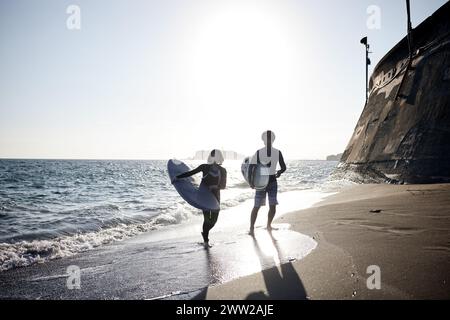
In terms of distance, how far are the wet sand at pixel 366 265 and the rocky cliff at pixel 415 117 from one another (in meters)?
6.09

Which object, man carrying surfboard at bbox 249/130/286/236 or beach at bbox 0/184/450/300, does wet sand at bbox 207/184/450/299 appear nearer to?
beach at bbox 0/184/450/300

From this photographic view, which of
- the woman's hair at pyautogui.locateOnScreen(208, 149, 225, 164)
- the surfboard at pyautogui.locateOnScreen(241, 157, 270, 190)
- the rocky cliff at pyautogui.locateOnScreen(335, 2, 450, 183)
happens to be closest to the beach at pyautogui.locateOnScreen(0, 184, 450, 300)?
the surfboard at pyautogui.locateOnScreen(241, 157, 270, 190)

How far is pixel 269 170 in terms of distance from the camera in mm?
6227

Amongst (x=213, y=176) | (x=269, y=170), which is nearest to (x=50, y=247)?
(x=213, y=176)

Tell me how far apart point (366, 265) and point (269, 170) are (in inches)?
124

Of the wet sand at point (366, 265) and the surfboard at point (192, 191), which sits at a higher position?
the surfboard at point (192, 191)

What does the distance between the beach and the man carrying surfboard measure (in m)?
0.45

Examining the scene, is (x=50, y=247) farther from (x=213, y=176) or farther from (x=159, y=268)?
(x=213, y=176)

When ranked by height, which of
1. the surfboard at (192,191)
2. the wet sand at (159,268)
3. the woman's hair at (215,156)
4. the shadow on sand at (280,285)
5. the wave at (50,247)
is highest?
the woman's hair at (215,156)

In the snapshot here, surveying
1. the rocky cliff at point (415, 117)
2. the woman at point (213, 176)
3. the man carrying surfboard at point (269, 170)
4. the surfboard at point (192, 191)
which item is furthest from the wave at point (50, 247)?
the rocky cliff at point (415, 117)

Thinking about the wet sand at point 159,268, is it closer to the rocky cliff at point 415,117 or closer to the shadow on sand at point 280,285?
the shadow on sand at point 280,285

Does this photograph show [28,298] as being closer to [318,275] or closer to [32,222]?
[318,275]

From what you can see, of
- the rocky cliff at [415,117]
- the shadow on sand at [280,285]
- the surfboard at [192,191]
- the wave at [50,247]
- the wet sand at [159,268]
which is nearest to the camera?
the shadow on sand at [280,285]

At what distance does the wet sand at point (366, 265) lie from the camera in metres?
Answer: 2.71
